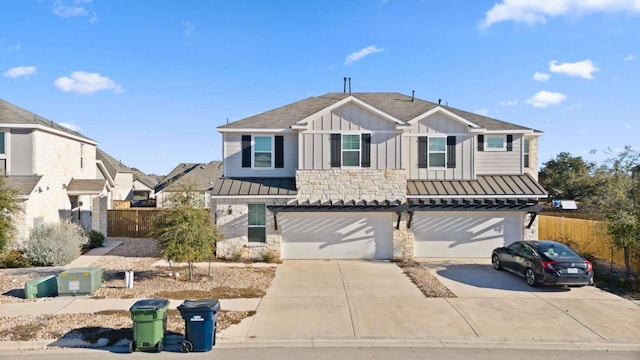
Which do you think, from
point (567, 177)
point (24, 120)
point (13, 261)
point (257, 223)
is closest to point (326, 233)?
point (257, 223)

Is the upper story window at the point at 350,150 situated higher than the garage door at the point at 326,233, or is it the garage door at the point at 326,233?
the upper story window at the point at 350,150

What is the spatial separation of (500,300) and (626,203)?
236 inches

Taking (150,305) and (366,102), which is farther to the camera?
(366,102)

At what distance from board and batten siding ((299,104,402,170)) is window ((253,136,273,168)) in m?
1.76

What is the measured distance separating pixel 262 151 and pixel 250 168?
977mm

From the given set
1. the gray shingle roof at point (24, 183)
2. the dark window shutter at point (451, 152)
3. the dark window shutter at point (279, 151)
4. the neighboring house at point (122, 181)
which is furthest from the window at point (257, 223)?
the neighboring house at point (122, 181)

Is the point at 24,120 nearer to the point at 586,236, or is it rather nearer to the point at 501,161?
the point at 501,161

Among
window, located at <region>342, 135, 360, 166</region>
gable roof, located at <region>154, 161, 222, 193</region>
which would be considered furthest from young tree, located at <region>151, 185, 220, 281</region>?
gable roof, located at <region>154, 161, 222, 193</region>

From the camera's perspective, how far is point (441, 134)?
58.4 feet

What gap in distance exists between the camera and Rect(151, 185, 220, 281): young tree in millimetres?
12102

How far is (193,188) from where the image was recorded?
41.7 ft

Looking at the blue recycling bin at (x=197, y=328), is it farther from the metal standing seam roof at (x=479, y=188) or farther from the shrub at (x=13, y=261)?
the shrub at (x=13, y=261)

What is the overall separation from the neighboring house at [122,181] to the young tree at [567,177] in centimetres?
4198

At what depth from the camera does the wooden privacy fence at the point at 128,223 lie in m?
23.1
